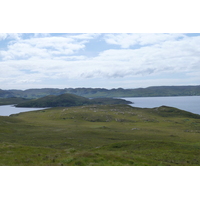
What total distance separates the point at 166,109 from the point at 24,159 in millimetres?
166408

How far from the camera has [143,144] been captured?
46188mm

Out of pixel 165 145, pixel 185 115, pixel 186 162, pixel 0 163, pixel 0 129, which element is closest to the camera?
pixel 0 163

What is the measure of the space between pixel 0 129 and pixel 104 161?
66673 millimetres

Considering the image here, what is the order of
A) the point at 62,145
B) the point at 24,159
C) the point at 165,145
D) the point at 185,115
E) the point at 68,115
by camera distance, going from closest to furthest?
the point at 24,159 → the point at 165,145 → the point at 62,145 → the point at 68,115 → the point at 185,115

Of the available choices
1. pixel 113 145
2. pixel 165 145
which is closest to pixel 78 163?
pixel 113 145

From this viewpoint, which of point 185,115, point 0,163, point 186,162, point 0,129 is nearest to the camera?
point 0,163

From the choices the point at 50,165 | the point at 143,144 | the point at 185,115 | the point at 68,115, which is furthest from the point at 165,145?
the point at 185,115

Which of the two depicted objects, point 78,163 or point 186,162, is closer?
point 78,163

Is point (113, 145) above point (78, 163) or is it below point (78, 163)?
below

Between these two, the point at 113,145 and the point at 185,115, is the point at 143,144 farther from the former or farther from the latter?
the point at 185,115

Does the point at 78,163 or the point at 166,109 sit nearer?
the point at 78,163

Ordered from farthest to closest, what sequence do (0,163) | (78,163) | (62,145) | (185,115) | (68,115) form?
1. (185,115)
2. (68,115)
3. (62,145)
4. (0,163)
5. (78,163)

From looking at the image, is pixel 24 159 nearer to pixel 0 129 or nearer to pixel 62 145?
pixel 62 145

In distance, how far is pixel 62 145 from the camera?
53.6 meters
